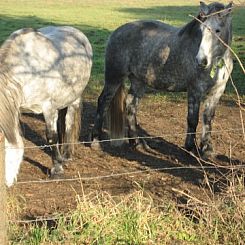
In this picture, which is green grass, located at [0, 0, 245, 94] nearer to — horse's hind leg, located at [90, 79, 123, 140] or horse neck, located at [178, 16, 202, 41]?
horse's hind leg, located at [90, 79, 123, 140]

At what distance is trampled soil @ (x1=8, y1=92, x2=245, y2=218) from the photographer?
6.10m

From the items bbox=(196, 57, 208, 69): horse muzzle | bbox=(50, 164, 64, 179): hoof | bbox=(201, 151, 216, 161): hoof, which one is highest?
bbox=(196, 57, 208, 69): horse muzzle

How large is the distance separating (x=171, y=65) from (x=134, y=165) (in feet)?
4.95

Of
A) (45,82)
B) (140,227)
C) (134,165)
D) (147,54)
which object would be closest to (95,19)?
(147,54)

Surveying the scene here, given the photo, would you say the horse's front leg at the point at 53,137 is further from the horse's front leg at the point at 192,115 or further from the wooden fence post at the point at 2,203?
the wooden fence post at the point at 2,203

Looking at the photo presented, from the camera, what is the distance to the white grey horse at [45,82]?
18.8 ft

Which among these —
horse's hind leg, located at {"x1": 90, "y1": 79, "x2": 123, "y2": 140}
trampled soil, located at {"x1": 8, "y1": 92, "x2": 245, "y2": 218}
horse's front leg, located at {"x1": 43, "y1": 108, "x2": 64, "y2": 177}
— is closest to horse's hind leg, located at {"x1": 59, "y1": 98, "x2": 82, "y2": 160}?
trampled soil, located at {"x1": 8, "y1": 92, "x2": 245, "y2": 218}

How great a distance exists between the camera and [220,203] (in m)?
4.55

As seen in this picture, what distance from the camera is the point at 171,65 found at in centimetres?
796

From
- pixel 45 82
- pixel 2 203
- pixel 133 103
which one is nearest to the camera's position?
pixel 2 203

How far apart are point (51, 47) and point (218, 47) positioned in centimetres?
A: 206

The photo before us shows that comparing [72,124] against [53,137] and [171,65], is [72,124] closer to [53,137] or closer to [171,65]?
[53,137]

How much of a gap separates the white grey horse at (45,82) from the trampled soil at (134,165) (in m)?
0.31

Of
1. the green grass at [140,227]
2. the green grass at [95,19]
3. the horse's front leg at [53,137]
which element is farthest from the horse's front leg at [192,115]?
the green grass at [95,19]
